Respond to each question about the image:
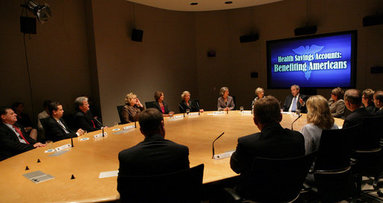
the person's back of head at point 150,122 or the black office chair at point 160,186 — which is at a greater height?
the person's back of head at point 150,122

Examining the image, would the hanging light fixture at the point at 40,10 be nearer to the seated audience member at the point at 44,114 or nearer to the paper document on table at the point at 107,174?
the seated audience member at the point at 44,114

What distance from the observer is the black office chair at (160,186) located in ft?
4.86

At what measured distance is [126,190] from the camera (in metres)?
1.52

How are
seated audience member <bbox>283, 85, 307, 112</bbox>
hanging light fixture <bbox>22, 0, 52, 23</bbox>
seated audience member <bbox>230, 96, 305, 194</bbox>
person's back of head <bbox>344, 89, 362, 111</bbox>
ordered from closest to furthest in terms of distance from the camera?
seated audience member <bbox>230, 96, 305, 194</bbox> < person's back of head <bbox>344, 89, 362, 111</bbox> < hanging light fixture <bbox>22, 0, 52, 23</bbox> < seated audience member <bbox>283, 85, 307, 112</bbox>

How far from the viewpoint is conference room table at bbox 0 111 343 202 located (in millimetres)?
1981

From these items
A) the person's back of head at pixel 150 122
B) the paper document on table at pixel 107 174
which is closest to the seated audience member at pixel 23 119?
the paper document on table at pixel 107 174

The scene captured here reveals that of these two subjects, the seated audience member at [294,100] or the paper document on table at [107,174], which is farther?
the seated audience member at [294,100]

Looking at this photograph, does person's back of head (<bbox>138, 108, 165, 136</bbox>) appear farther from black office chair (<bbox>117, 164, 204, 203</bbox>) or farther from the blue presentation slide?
the blue presentation slide

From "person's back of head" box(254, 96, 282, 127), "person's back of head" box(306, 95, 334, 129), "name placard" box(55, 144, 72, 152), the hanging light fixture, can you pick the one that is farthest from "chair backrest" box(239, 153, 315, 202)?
the hanging light fixture

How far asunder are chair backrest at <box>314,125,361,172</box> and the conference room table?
79 cm

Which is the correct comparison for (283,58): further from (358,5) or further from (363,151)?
(363,151)

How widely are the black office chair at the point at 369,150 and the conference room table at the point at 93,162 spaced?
3.51 ft

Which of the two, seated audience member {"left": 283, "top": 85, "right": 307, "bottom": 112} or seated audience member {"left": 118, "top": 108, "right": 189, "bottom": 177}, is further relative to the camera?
seated audience member {"left": 283, "top": 85, "right": 307, "bottom": 112}

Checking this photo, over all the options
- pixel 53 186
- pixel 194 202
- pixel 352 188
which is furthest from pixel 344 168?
pixel 53 186
